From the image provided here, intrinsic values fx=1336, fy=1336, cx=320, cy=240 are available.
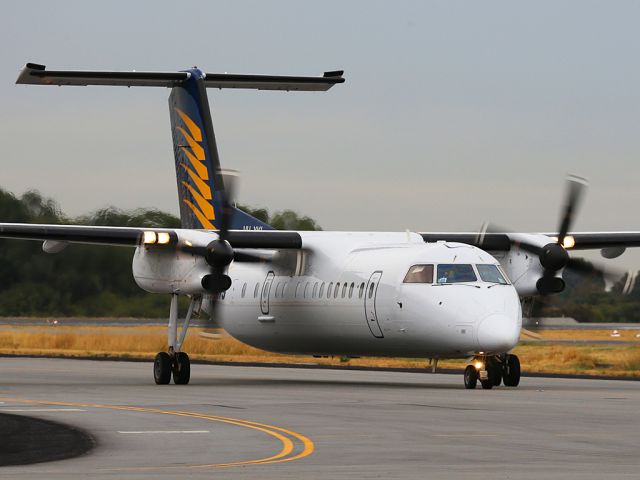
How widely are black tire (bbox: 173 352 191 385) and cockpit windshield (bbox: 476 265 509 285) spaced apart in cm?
667

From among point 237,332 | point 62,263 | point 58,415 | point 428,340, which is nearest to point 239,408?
point 58,415

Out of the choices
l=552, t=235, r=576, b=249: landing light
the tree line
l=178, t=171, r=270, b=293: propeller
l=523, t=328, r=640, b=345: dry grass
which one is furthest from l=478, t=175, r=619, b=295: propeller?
l=523, t=328, r=640, b=345: dry grass

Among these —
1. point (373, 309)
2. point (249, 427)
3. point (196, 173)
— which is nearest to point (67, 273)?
point (196, 173)

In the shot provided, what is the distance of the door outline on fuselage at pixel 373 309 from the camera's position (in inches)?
1035

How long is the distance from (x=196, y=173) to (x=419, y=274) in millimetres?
8315

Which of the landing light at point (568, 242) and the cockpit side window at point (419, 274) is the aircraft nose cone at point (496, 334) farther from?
the landing light at point (568, 242)

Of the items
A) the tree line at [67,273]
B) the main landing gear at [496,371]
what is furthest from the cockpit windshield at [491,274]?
the tree line at [67,273]

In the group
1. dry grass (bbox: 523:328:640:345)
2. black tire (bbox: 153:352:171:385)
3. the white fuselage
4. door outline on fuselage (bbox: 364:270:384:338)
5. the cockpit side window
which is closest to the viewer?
the white fuselage

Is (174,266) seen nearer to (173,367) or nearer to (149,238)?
(149,238)

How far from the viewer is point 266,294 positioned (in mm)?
29688

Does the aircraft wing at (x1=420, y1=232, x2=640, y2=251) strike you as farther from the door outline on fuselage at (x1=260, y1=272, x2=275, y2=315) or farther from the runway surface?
the door outline on fuselage at (x1=260, y1=272, x2=275, y2=315)

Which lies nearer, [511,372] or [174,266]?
[511,372]

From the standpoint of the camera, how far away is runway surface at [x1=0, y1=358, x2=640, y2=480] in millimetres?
12125

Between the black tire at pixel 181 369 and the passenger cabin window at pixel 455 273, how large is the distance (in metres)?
5.96
